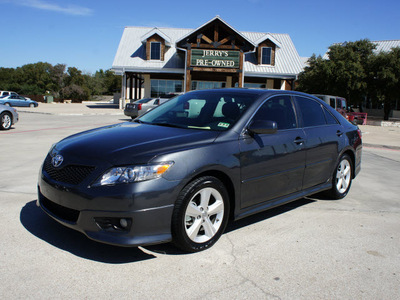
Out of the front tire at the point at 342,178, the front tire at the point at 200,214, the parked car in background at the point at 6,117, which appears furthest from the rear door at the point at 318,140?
the parked car in background at the point at 6,117

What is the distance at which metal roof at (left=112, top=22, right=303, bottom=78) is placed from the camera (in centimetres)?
3189

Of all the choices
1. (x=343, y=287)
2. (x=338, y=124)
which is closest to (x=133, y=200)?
(x=343, y=287)

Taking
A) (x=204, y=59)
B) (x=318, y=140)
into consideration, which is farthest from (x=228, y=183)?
(x=204, y=59)

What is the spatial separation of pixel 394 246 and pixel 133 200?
286 centimetres

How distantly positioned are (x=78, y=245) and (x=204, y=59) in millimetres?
26553

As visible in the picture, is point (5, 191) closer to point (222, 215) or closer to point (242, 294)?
point (222, 215)

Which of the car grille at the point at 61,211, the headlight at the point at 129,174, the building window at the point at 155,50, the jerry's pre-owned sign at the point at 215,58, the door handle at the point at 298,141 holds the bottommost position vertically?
the car grille at the point at 61,211

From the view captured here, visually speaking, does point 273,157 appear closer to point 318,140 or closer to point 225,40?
point 318,140

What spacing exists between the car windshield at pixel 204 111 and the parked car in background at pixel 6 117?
1042cm

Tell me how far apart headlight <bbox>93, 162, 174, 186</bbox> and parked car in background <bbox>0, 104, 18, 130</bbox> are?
11857 mm

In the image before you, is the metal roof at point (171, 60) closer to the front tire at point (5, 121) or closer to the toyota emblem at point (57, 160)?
the front tire at point (5, 121)

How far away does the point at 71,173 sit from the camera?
3332 millimetres

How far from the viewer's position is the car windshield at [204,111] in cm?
412

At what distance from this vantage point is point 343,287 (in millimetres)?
3049
